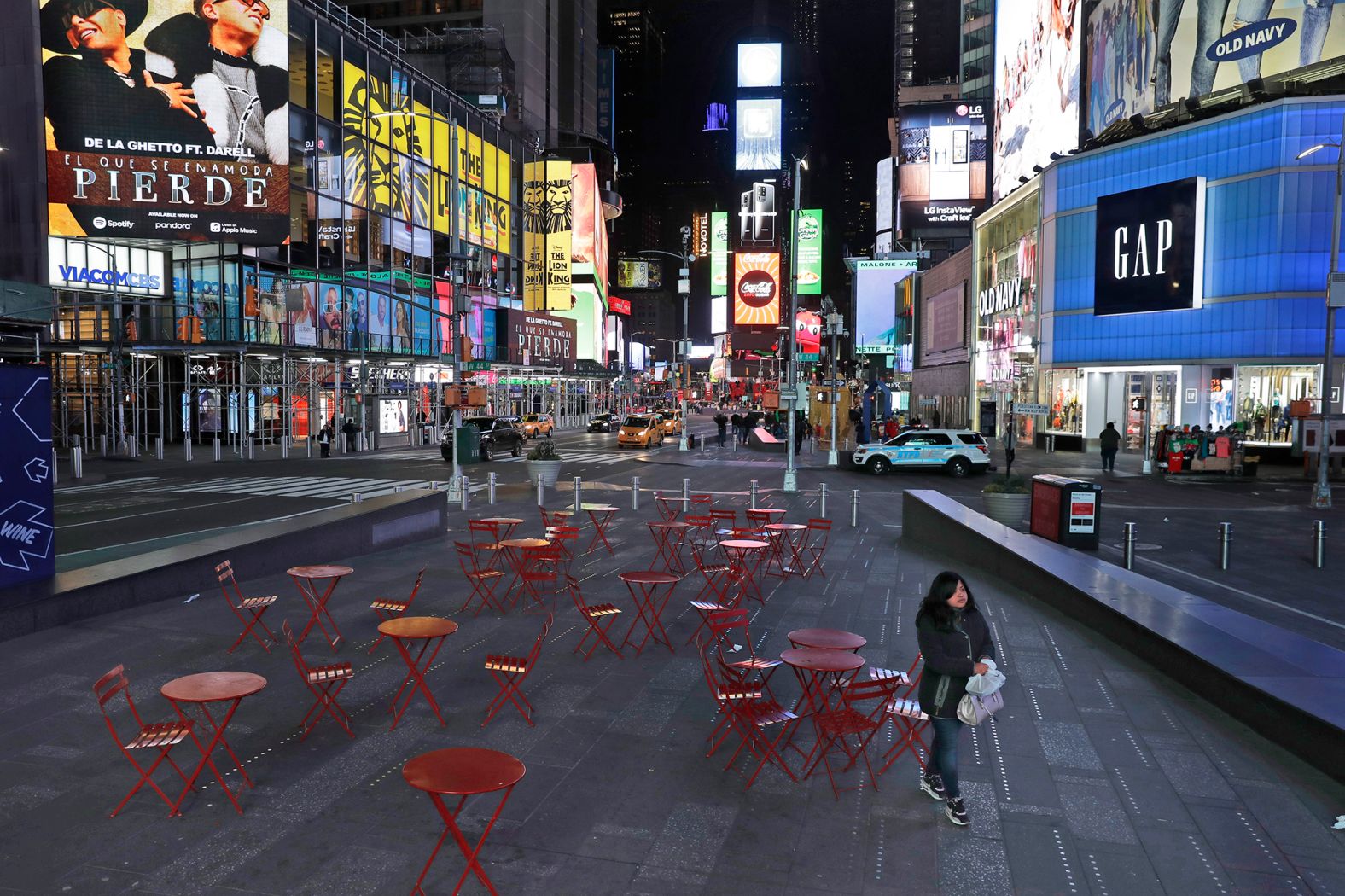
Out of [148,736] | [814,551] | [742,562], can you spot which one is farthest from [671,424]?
[148,736]

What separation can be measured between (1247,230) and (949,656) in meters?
40.8

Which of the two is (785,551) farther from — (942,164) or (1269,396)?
(942,164)

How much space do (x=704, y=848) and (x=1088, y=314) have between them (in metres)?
45.4

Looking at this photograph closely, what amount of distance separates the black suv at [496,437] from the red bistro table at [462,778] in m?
34.8

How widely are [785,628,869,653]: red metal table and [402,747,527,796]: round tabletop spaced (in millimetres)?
3274

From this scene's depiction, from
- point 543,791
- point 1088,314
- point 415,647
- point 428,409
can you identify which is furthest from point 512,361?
point 543,791

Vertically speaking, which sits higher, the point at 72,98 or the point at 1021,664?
the point at 72,98

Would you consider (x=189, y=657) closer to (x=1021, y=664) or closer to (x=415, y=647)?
(x=415, y=647)

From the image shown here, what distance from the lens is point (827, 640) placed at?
7590 millimetres

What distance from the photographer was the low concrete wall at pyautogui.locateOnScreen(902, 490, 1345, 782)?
21.9 ft

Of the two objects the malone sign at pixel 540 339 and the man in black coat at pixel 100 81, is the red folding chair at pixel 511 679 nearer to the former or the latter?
the man in black coat at pixel 100 81

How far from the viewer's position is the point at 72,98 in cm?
3781

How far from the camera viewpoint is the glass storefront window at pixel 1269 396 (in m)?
37.0

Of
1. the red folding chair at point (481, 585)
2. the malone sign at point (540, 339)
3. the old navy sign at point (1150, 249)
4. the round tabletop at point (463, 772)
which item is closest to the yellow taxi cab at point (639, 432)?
the malone sign at point (540, 339)
